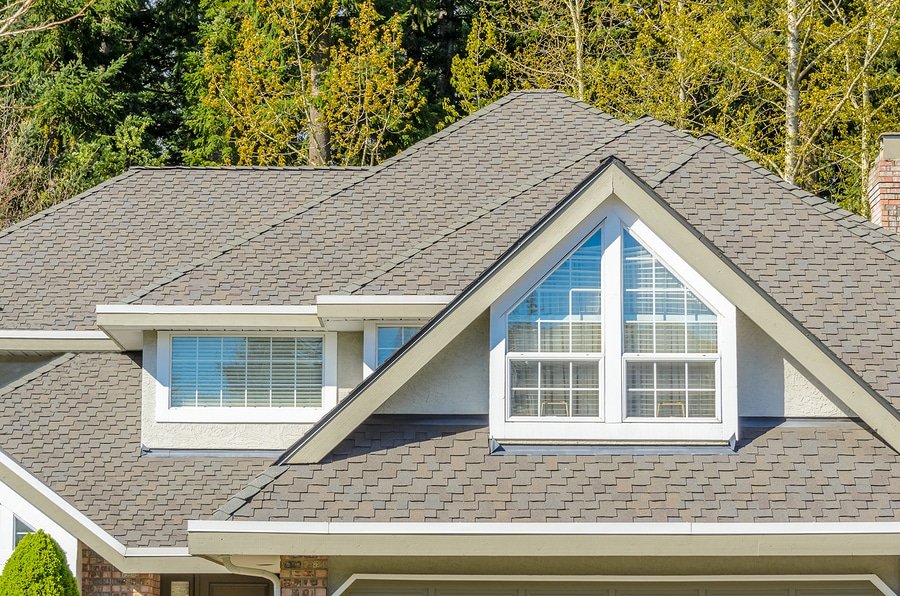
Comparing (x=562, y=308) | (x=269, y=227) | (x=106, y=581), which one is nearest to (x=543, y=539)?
(x=562, y=308)

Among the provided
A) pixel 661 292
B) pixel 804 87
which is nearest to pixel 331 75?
pixel 804 87

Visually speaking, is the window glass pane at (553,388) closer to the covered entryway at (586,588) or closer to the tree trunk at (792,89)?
the covered entryway at (586,588)

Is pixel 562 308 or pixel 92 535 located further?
pixel 92 535

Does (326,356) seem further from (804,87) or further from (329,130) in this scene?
(804,87)

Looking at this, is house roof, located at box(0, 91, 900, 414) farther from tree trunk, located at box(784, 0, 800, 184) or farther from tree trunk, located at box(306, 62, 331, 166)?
tree trunk, located at box(306, 62, 331, 166)

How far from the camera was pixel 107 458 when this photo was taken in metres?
13.0

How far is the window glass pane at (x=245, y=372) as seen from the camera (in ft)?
43.1

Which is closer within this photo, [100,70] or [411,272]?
[411,272]

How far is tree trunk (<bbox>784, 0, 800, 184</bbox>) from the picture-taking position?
23.8 m

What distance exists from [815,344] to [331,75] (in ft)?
70.2

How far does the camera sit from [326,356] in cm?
1315

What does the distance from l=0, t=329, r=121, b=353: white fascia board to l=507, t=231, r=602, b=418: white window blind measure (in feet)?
17.6

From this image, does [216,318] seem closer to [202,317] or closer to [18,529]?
[202,317]

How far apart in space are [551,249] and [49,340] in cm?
630
